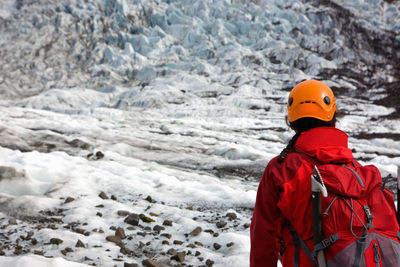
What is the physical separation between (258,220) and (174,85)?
6106 centimetres

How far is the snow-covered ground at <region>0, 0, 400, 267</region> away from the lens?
4637 millimetres

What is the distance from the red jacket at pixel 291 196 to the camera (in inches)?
62.3

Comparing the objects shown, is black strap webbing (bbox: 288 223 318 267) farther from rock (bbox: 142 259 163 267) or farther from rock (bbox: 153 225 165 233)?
rock (bbox: 153 225 165 233)

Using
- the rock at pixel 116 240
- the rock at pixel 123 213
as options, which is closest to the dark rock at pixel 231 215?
the rock at pixel 123 213

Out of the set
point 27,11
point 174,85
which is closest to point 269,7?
point 174,85

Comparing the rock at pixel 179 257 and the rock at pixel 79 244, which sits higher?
the rock at pixel 179 257

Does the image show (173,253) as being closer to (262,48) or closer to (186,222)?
(186,222)

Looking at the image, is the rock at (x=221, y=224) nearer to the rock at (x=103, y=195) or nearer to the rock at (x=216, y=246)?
the rock at (x=216, y=246)

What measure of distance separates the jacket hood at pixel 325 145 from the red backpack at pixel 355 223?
2.2 inches

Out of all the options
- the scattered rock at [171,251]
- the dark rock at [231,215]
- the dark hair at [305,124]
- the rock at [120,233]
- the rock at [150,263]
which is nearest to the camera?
the dark hair at [305,124]

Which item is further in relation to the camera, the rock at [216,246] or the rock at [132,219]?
the rock at [132,219]

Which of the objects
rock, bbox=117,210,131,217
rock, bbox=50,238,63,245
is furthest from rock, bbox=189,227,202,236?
rock, bbox=50,238,63,245

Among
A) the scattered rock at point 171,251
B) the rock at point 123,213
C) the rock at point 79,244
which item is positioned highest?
the scattered rock at point 171,251

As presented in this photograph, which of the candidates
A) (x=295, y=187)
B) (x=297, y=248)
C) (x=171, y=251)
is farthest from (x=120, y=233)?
(x=295, y=187)
